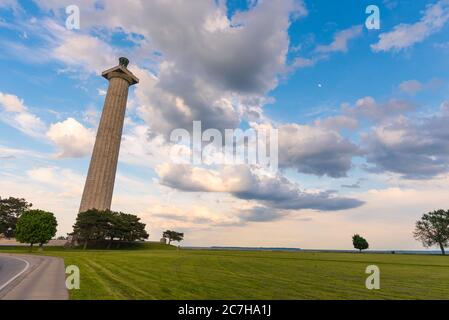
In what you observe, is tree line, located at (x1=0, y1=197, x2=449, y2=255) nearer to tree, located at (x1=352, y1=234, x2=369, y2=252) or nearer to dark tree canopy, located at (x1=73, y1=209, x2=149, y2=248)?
dark tree canopy, located at (x1=73, y1=209, x2=149, y2=248)

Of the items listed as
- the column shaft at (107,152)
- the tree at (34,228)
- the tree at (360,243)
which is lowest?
the tree at (34,228)

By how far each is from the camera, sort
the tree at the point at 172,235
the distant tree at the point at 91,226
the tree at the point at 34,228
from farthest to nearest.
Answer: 1. the tree at the point at 172,235
2. the distant tree at the point at 91,226
3. the tree at the point at 34,228

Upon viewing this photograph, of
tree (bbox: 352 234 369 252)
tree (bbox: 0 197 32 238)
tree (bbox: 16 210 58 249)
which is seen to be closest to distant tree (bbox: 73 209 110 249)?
tree (bbox: 16 210 58 249)

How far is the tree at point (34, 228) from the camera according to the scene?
269 feet

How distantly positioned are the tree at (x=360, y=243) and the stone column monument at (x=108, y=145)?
108 metres

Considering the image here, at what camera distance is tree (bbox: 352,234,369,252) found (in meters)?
139

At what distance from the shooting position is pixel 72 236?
4382 inches

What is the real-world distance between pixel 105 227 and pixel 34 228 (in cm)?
1958

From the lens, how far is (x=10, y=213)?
339ft

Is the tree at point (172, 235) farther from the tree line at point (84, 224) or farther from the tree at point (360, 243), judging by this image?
the tree at point (360, 243)

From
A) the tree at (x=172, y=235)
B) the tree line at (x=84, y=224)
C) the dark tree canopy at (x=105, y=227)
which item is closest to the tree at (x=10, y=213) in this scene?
the tree line at (x=84, y=224)

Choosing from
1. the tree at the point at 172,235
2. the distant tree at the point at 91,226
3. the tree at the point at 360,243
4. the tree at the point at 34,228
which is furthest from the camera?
the tree at the point at 360,243
